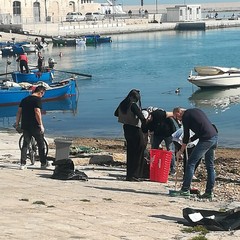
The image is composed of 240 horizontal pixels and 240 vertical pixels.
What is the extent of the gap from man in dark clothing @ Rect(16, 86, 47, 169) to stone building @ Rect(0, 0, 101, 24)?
9103 cm

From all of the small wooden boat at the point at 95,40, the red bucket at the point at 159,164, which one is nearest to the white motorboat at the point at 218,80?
the red bucket at the point at 159,164

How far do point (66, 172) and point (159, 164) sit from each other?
1675 millimetres

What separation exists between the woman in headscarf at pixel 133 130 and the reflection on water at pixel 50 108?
16489mm

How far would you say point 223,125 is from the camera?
2712 cm

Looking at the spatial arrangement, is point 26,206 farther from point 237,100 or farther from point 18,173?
point 237,100

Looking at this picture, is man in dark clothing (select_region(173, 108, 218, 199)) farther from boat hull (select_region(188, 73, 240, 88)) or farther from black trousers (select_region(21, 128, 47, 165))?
boat hull (select_region(188, 73, 240, 88))

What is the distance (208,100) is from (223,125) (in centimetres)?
866

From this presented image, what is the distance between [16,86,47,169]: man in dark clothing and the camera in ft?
44.7

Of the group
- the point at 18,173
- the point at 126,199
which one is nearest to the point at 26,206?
the point at 126,199

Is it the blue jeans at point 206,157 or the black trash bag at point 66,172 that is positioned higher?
the blue jeans at point 206,157

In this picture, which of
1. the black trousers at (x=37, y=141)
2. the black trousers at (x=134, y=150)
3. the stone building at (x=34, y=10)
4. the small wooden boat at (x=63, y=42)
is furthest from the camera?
the stone building at (x=34, y=10)

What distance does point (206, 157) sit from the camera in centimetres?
1133

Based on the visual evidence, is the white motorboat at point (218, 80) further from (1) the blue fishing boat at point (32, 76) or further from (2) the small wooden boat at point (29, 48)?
(2) the small wooden boat at point (29, 48)

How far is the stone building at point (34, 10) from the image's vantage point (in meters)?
106
